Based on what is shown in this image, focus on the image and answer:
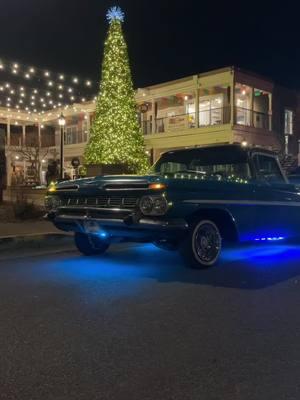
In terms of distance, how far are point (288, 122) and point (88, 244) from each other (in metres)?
23.9

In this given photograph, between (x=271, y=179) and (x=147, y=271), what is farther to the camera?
(x=271, y=179)

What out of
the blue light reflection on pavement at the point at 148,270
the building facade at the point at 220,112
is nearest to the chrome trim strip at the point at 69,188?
the blue light reflection on pavement at the point at 148,270

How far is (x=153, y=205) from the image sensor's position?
6719mm

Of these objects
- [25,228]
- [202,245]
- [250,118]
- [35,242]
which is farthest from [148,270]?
[250,118]

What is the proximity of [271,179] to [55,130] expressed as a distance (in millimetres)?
35477

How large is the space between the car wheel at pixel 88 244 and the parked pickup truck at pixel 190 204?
0.06 ft

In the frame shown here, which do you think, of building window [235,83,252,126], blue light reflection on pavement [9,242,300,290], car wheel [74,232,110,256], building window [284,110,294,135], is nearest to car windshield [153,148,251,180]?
blue light reflection on pavement [9,242,300,290]

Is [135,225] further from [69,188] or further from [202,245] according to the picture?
[69,188]

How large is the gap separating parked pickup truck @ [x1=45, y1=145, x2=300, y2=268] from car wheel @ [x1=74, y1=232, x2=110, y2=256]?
2 cm

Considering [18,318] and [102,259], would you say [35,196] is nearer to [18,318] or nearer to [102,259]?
[102,259]

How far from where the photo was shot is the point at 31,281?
22.2ft

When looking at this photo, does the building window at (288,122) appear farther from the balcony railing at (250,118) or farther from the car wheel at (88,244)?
the car wheel at (88,244)

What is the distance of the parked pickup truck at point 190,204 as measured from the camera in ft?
22.3

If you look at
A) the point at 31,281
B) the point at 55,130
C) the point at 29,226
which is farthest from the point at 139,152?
the point at 55,130
